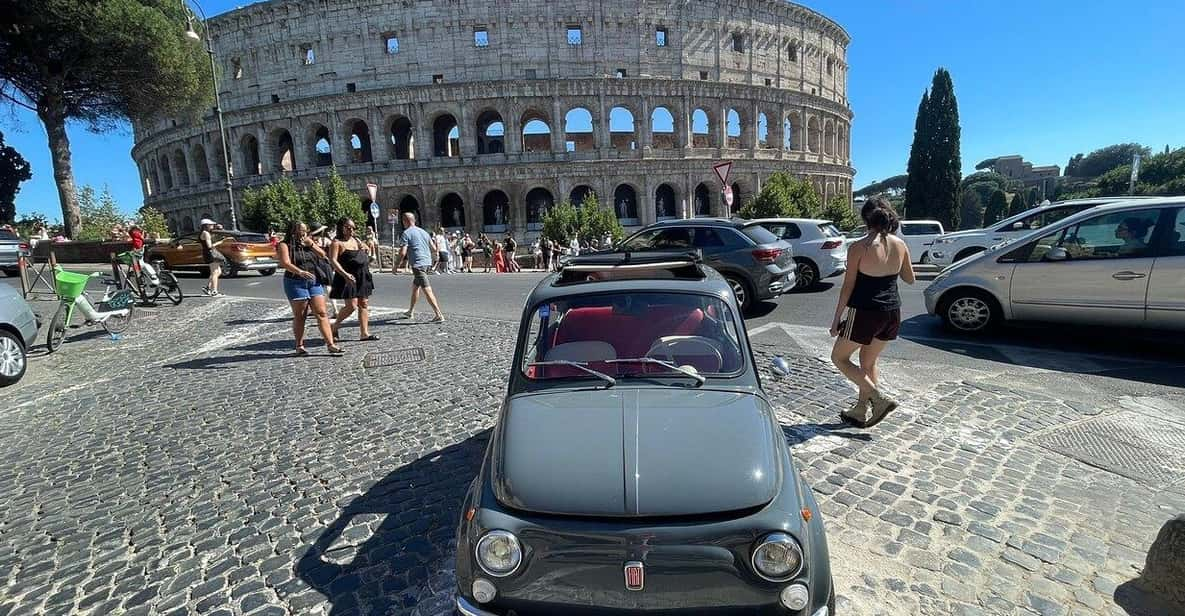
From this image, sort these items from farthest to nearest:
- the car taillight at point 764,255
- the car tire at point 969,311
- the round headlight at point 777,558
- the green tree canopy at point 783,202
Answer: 1. the green tree canopy at point 783,202
2. the car taillight at point 764,255
3. the car tire at point 969,311
4. the round headlight at point 777,558

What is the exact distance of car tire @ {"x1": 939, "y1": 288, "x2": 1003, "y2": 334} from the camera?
21.8ft

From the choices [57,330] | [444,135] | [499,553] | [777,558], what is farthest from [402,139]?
[777,558]

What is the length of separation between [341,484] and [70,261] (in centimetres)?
2649

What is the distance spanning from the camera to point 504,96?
36.7m

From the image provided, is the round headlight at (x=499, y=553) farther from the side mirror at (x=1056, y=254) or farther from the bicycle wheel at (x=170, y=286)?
the bicycle wheel at (x=170, y=286)

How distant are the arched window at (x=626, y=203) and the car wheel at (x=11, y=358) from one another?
36159 millimetres

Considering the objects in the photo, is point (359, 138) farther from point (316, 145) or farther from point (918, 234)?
point (918, 234)

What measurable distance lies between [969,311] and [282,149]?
157 ft

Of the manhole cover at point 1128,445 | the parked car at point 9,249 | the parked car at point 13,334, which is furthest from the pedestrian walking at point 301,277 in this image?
the parked car at point 9,249

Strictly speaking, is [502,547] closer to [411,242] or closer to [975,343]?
[975,343]

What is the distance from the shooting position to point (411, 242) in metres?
8.64

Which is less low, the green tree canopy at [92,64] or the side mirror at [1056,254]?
the green tree canopy at [92,64]

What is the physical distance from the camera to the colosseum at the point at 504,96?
36969 millimetres

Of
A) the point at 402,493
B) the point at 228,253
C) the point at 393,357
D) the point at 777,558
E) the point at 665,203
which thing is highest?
the point at 665,203
